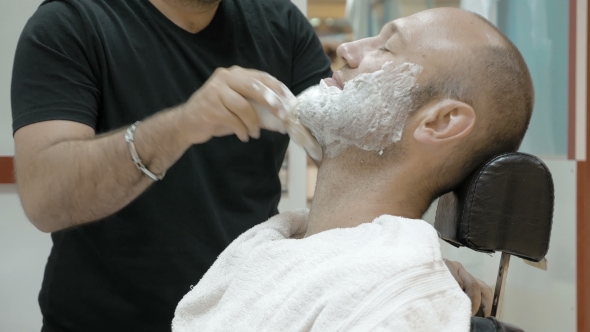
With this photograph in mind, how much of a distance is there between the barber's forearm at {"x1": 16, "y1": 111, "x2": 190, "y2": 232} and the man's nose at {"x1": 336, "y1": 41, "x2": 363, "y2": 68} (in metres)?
0.40

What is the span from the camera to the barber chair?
1127mm

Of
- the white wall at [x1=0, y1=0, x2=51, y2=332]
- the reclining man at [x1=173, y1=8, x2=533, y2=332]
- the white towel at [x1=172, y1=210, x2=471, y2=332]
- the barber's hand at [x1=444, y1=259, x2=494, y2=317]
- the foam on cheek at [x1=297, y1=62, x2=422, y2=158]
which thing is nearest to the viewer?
the white towel at [x1=172, y1=210, x2=471, y2=332]

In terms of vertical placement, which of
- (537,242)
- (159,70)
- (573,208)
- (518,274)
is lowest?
(518,274)

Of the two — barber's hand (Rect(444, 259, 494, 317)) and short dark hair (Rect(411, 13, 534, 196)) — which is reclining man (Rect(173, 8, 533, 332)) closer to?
short dark hair (Rect(411, 13, 534, 196))

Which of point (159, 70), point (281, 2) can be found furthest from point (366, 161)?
point (281, 2)

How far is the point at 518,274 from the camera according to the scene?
2.54 m

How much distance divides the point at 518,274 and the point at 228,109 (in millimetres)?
1904

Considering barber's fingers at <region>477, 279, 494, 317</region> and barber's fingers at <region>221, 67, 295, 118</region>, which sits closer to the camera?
barber's fingers at <region>221, 67, 295, 118</region>

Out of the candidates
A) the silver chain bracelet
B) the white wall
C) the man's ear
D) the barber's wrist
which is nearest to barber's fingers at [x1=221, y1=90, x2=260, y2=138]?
the barber's wrist

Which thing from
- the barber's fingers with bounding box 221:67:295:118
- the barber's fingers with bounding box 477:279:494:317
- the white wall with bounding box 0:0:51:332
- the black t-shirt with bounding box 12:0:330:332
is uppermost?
the barber's fingers with bounding box 221:67:295:118

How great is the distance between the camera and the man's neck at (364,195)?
1232 millimetres

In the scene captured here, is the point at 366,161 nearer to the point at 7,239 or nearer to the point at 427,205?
the point at 427,205

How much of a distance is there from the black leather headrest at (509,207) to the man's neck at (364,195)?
4.9 inches

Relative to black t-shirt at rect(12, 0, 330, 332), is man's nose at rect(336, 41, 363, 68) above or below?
above
